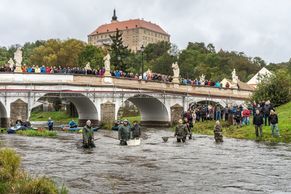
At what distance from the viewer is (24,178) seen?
535 inches

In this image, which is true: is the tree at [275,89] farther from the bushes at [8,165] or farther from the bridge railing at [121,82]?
the bushes at [8,165]

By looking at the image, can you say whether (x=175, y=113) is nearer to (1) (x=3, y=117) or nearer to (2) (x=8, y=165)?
(1) (x=3, y=117)

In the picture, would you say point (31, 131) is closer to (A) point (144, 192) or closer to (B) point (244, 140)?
(B) point (244, 140)

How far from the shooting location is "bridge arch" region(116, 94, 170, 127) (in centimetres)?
5159

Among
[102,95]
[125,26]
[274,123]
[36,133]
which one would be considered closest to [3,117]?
[36,133]

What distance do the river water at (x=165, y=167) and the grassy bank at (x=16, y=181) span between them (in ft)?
5.49

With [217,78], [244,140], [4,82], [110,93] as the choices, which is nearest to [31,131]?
[4,82]

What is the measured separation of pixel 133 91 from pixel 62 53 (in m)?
41.2

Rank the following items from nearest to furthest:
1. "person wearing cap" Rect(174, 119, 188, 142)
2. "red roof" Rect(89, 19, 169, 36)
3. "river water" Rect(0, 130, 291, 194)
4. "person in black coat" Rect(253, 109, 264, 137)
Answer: "river water" Rect(0, 130, 291, 194)
"person in black coat" Rect(253, 109, 264, 137)
"person wearing cap" Rect(174, 119, 188, 142)
"red roof" Rect(89, 19, 169, 36)

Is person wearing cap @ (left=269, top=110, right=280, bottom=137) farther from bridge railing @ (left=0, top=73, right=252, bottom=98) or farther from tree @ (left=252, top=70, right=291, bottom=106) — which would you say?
bridge railing @ (left=0, top=73, right=252, bottom=98)

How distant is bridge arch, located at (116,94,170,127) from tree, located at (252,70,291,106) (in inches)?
456

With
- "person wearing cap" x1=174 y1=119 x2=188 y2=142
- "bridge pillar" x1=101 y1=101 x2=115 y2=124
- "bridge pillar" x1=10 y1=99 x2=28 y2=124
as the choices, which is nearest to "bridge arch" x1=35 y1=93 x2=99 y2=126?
"bridge pillar" x1=101 y1=101 x2=115 y2=124

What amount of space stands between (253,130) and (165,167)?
50.1 ft

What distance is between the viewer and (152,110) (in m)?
55.3
